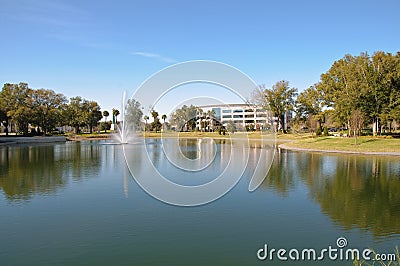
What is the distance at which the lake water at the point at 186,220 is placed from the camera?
7.74m

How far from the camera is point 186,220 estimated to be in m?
10.3

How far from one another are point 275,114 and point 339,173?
43.4 meters

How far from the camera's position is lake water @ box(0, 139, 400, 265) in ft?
25.4

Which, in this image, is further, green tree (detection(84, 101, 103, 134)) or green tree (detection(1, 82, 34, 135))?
green tree (detection(84, 101, 103, 134))

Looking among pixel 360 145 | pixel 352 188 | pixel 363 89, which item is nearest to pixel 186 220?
pixel 352 188

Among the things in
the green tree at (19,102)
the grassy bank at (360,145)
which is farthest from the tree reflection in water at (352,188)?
the green tree at (19,102)

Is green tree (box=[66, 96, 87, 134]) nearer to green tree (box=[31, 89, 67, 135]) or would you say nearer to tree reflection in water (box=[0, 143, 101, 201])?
green tree (box=[31, 89, 67, 135])

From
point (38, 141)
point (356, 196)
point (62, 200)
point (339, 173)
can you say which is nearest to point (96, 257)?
point (62, 200)

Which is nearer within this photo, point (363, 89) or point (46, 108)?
point (363, 89)

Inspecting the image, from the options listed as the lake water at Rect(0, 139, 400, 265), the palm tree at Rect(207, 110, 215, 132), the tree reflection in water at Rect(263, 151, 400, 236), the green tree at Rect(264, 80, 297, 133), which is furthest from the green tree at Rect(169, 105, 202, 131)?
the lake water at Rect(0, 139, 400, 265)

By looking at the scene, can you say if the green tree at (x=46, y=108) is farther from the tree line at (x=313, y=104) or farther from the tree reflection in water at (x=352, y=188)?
the tree reflection in water at (x=352, y=188)

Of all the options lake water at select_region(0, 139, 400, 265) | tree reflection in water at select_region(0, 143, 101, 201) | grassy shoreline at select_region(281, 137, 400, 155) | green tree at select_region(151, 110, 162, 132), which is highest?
green tree at select_region(151, 110, 162, 132)

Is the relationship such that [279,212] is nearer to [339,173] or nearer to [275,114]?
[339,173]

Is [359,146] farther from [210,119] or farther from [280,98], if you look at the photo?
[210,119]
